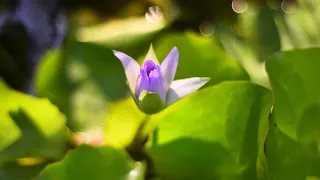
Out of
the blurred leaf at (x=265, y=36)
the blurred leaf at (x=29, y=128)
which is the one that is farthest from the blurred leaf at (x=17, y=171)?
the blurred leaf at (x=265, y=36)

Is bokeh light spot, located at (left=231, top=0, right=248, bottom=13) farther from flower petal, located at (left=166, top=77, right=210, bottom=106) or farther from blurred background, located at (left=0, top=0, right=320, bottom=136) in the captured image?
flower petal, located at (left=166, top=77, right=210, bottom=106)

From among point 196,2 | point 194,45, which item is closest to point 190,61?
point 194,45

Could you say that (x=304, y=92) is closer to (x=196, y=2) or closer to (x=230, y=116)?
(x=230, y=116)

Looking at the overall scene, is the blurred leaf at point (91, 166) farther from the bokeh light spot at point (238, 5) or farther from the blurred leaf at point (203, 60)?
the bokeh light spot at point (238, 5)

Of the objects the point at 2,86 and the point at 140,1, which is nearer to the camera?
the point at 2,86

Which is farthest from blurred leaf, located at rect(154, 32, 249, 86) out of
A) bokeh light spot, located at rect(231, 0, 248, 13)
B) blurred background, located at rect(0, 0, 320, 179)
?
bokeh light spot, located at rect(231, 0, 248, 13)

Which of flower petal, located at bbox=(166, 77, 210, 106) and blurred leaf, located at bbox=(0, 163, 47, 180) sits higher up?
flower petal, located at bbox=(166, 77, 210, 106)
